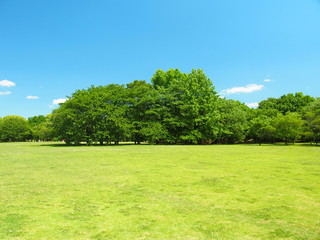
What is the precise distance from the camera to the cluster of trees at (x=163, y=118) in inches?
1626

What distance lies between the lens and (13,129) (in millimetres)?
89625

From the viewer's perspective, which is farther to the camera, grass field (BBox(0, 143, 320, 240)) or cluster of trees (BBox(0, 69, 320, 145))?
cluster of trees (BBox(0, 69, 320, 145))

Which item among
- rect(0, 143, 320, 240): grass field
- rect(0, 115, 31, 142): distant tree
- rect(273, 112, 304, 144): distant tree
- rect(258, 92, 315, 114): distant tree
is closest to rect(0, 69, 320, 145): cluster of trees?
rect(273, 112, 304, 144): distant tree

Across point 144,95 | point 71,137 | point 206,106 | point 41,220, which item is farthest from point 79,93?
point 41,220

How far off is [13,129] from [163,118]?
236 ft

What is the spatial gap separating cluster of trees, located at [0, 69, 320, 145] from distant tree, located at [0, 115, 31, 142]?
54.4 metres

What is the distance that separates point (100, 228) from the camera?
4.25 meters

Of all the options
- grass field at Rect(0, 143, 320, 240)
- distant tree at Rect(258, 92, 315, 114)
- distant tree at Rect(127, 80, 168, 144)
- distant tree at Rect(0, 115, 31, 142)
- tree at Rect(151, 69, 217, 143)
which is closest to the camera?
grass field at Rect(0, 143, 320, 240)

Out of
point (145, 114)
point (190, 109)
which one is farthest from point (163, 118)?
point (190, 109)

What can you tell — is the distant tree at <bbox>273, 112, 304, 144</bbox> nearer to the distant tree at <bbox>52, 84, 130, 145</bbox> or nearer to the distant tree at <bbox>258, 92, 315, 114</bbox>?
the distant tree at <bbox>258, 92, 315, 114</bbox>

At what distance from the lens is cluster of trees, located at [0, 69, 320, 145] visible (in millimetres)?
41312

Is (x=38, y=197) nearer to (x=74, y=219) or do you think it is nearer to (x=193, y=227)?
(x=74, y=219)

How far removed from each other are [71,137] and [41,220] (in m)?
40.4

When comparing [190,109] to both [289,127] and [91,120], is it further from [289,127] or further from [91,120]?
[91,120]
